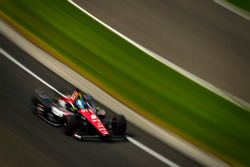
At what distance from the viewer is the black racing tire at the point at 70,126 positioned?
11523 millimetres

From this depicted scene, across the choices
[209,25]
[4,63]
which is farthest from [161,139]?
[209,25]

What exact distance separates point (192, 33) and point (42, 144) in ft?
27.5

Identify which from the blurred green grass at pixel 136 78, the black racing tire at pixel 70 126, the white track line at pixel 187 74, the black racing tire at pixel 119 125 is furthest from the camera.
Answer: the white track line at pixel 187 74

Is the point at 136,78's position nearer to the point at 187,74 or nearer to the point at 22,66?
the point at 187,74

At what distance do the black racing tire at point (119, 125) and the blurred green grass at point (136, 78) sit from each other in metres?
1.25

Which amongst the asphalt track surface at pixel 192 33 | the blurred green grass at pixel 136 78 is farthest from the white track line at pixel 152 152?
the asphalt track surface at pixel 192 33

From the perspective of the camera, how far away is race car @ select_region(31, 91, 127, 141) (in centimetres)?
1180

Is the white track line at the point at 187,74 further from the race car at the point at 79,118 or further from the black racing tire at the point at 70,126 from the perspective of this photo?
the black racing tire at the point at 70,126

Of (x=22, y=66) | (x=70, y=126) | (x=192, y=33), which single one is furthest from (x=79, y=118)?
(x=192, y=33)

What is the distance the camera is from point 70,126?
11547 mm

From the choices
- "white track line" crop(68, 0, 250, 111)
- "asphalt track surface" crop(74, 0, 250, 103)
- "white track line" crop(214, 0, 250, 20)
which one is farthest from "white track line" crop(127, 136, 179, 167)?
"white track line" crop(214, 0, 250, 20)

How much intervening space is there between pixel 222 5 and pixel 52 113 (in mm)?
10001

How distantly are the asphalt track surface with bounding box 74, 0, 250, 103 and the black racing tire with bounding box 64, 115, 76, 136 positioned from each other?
217 inches

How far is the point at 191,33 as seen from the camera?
59.7 ft
